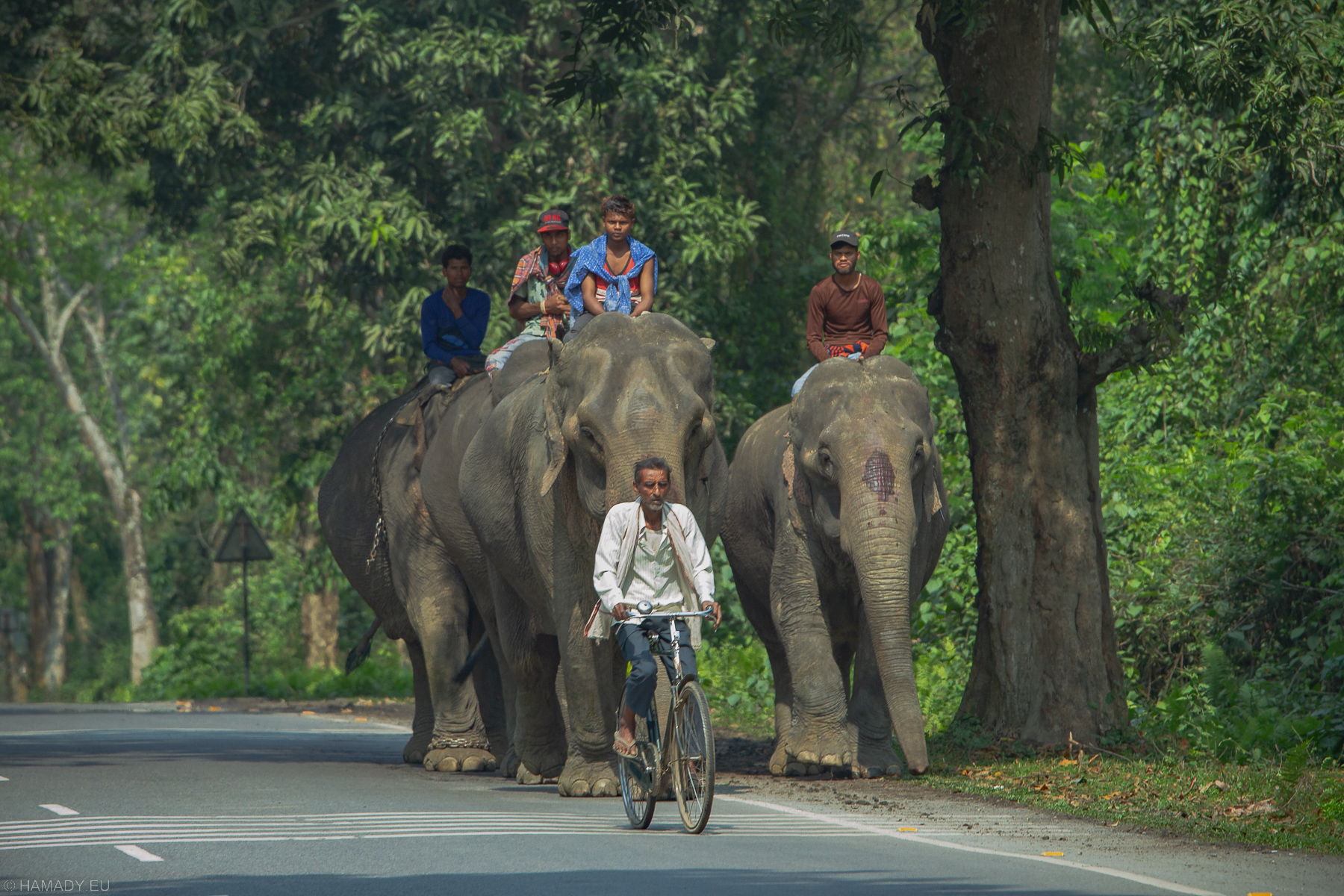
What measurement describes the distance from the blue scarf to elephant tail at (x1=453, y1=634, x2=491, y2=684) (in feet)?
8.74

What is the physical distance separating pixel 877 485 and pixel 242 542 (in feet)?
51.8

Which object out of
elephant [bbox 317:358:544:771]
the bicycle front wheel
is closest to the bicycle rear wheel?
the bicycle front wheel

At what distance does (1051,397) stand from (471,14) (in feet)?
34.8

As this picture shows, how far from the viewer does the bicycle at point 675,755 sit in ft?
26.1

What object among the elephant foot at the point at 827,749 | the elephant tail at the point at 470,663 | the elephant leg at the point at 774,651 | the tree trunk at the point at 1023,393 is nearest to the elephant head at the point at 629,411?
the elephant foot at the point at 827,749

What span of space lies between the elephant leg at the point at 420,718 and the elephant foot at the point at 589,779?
2.70m

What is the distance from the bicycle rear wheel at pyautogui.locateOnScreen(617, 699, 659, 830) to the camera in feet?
27.3

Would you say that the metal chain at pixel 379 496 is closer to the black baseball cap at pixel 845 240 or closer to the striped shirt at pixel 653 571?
the black baseball cap at pixel 845 240

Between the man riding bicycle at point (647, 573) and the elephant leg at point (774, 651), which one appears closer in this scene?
the man riding bicycle at point (647, 573)

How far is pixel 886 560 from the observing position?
10.6 metres

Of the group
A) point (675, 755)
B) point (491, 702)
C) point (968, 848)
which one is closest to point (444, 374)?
point (491, 702)

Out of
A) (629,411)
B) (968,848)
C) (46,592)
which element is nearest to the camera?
(968,848)

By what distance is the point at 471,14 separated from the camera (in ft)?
65.8

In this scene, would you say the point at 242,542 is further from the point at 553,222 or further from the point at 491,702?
the point at 553,222
